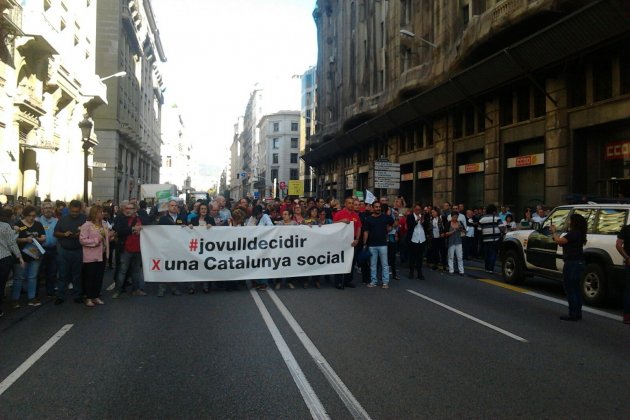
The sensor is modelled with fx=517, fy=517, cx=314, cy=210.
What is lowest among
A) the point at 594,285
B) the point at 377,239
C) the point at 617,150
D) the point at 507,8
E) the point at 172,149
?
the point at 594,285

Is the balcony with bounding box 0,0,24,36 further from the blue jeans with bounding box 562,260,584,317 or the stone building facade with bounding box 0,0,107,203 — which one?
the blue jeans with bounding box 562,260,584,317

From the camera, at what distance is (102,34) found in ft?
145

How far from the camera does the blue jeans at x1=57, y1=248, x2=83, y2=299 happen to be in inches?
367

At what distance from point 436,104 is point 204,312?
22562 mm

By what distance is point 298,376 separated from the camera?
5258mm

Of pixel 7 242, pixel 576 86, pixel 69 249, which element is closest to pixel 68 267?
pixel 69 249

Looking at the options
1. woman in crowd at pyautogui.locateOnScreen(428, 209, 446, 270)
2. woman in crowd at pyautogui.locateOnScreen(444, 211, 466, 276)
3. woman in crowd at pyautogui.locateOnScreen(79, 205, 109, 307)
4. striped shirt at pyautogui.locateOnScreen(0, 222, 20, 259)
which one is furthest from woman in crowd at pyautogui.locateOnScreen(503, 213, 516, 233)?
striped shirt at pyautogui.locateOnScreen(0, 222, 20, 259)

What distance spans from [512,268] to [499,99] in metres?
13.9

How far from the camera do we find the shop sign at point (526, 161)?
21.3 meters

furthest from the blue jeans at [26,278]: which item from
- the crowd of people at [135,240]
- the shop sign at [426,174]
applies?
the shop sign at [426,174]

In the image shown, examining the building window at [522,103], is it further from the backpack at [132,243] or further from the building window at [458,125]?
the backpack at [132,243]

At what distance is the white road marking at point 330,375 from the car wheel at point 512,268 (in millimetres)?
6227

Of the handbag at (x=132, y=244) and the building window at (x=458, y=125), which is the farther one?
the building window at (x=458, y=125)

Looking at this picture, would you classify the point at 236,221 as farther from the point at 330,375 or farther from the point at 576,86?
the point at 576,86
